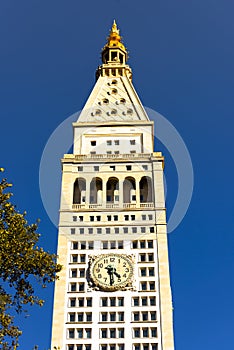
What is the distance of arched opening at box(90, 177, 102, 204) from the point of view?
6030 cm

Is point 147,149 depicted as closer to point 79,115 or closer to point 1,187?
point 79,115

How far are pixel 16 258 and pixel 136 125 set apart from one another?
46.3 m

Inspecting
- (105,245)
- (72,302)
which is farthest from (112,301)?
(105,245)

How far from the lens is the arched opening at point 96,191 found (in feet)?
198

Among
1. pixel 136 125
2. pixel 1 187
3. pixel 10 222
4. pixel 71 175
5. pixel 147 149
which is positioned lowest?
pixel 10 222

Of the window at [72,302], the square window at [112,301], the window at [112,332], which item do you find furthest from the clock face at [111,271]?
the window at [112,332]

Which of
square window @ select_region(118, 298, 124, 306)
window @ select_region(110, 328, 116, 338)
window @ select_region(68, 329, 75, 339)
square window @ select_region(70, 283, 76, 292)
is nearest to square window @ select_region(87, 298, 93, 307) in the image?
square window @ select_region(70, 283, 76, 292)

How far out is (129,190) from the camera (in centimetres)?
6125

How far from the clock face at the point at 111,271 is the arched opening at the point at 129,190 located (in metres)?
7.87

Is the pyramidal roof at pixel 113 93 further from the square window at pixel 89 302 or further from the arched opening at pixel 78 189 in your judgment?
the square window at pixel 89 302

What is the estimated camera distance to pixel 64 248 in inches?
2183

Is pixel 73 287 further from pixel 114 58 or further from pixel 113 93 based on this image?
pixel 114 58

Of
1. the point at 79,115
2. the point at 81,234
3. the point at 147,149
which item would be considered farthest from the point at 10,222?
the point at 79,115

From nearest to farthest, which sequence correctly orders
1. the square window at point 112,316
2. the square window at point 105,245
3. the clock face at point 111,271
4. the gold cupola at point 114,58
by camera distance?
1. the square window at point 112,316
2. the clock face at point 111,271
3. the square window at point 105,245
4. the gold cupola at point 114,58
